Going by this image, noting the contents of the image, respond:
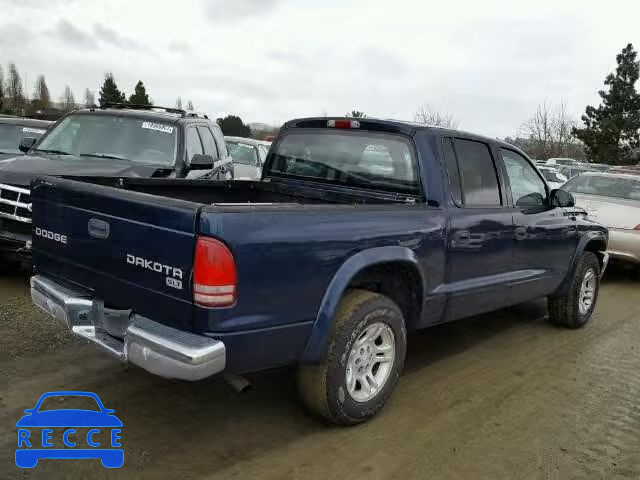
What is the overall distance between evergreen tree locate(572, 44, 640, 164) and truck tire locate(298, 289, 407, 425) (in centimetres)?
4076

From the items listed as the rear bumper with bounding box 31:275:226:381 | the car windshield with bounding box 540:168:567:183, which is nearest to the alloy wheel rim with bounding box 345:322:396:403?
the rear bumper with bounding box 31:275:226:381

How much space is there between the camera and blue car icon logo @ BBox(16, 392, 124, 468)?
3.12 meters

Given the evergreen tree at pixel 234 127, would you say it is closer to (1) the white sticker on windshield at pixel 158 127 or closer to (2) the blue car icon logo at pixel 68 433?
(1) the white sticker on windshield at pixel 158 127

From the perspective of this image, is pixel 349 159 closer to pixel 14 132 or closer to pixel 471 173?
pixel 471 173

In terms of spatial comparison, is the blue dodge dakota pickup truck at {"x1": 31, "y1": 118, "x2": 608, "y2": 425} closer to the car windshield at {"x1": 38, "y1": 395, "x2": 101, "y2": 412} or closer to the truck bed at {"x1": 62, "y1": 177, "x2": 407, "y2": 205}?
the truck bed at {"x1": 62, "y1": 177, "x2": 407, "y2": 205}

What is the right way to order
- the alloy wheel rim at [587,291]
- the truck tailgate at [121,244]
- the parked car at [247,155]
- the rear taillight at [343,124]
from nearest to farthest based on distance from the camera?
the truck tailgate at [121,244] → the rear taillight at [343,124] → the alloy wheel rim at [587,291] → the parked car at [247,155]

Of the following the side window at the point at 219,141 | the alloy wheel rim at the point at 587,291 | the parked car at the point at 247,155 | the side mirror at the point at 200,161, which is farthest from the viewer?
the parked car at the point at 247,155

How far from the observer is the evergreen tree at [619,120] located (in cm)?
3931

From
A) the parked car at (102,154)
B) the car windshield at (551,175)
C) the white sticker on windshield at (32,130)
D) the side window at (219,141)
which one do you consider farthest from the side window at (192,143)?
the car windshield at (551,175)

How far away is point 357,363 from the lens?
11.9 feet

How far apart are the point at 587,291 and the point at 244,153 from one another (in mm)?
9151

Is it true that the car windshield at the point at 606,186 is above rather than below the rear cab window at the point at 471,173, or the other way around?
below

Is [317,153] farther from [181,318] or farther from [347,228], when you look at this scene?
[181,318]

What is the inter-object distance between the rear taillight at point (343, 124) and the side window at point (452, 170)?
27.4 inches
